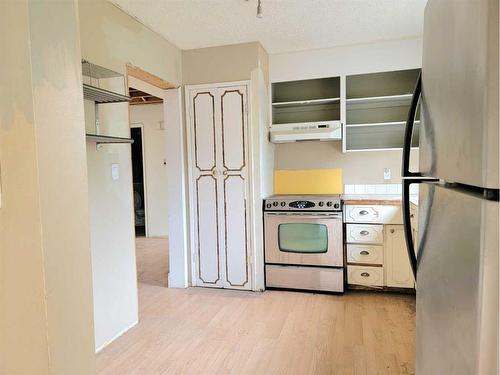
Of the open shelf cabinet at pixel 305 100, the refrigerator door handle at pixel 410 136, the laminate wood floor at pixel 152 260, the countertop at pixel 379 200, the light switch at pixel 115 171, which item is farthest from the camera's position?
the laminate wood floor at pixel 152 260

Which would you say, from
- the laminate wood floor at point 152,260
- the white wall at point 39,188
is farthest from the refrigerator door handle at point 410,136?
the laminate wood floor at point 152,260

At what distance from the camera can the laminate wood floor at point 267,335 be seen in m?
2.14

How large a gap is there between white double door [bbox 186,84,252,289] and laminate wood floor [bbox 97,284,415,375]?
0.27m

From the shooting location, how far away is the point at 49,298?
92 centimetres

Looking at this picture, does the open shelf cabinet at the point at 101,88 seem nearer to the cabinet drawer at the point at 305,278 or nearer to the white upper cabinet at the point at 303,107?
the white upper cabinet at the point at 303,107

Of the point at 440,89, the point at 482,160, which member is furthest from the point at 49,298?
the point at 440,89

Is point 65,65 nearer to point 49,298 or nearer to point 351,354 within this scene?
point 49,298

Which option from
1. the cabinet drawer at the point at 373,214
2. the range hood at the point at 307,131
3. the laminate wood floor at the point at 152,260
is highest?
the range hood at the point at 307,131

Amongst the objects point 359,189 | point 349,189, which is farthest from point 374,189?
point 349,189

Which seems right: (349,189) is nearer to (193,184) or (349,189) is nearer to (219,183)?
(219,183)

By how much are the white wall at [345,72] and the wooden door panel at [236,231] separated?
2.53 feet

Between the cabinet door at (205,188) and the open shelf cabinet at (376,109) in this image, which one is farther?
the open shelf cabinet at (376,109)

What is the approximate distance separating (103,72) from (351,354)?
8.07 ft

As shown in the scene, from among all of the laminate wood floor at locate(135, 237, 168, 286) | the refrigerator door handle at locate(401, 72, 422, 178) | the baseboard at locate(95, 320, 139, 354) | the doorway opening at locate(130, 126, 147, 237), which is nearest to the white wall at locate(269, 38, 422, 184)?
the laminate wood floor at locate(135, 237, 168, 286)
